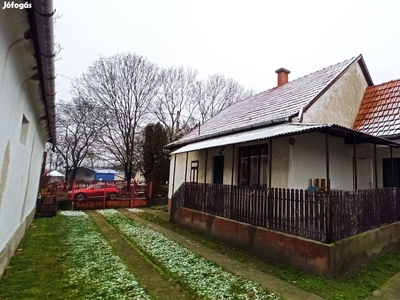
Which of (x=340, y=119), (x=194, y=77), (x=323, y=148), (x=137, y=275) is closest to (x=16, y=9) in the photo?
(x=137, y=275)

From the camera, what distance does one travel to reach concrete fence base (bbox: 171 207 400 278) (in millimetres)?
4898

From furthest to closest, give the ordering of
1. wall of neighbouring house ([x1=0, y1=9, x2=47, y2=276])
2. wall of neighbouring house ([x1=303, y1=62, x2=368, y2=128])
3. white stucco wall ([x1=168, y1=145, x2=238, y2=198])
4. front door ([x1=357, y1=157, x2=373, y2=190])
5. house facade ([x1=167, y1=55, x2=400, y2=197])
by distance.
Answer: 1. white stucco wall ([x1=168, y1=145, x2=238, y2=198])
2. front door ([x1=357, y1=157, x2=373, y2=190])
3. wall of neighbouring house ([x1=303, y1=62, x2=368, y2=128])
4. house facade ([x1=167, y1=55, x2=400, y2=197])
5. wall of neighbouring house ([x1=0, y1=9, x2=47, y2=276])

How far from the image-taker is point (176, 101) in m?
30.1

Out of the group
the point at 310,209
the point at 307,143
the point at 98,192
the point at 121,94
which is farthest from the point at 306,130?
the point at 121,94

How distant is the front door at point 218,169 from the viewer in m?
11.2

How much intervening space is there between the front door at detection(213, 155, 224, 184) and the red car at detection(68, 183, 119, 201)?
27.2 feet

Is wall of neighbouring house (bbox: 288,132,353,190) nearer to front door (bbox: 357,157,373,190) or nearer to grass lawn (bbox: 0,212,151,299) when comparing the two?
front door (bbox: 357,157,373,190)

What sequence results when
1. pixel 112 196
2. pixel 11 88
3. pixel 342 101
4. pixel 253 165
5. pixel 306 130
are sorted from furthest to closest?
pixel 112 196 → pixel 342 101 → pixel 253 165 → pixel 306 130 → pixel 11 88

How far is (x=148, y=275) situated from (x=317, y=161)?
6.74 metres

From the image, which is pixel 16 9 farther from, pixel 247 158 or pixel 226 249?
pixel 247 158

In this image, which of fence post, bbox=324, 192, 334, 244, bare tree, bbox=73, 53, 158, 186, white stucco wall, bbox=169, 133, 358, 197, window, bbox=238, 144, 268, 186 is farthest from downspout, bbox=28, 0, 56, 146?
bare tree, bbox=73, 53, 158, 186

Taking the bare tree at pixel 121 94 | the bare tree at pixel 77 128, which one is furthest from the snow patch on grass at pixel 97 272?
the bare tree at pixel 77 128

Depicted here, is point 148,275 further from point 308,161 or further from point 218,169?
point 218,169

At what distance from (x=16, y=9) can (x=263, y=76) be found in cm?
4720
